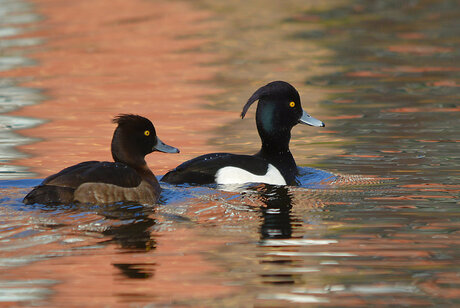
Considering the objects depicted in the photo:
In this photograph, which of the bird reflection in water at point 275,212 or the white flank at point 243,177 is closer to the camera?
the bird reflection in water at point 275,212

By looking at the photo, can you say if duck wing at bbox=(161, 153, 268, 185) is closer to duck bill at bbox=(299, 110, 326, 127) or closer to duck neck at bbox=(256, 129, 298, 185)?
duck neck at bbox=(256, 129, 298, 185)

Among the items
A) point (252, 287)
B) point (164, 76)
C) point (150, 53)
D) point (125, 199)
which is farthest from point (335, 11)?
point (252, 287)

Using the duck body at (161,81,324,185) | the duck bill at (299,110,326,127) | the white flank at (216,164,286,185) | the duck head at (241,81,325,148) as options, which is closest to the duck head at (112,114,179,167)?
the duck body at (161,81,324,185)

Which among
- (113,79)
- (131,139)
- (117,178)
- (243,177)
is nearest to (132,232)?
(117,178)

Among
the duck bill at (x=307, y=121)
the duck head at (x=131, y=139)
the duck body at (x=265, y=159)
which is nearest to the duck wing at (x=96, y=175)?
the duck head at (x=131, y=139)

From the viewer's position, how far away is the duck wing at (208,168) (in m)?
8.52

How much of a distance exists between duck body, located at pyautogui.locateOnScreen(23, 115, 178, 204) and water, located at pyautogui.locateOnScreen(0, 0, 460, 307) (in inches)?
5.0

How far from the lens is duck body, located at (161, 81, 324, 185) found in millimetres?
8531

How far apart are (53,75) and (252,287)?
474 inches

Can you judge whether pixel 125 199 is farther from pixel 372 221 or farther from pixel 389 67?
pixel 389 67

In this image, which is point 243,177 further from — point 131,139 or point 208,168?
point 131,139

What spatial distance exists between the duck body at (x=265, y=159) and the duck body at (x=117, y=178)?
14.1 inches

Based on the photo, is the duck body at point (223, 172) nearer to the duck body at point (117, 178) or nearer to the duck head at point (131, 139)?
the duck body at point (117, 178)

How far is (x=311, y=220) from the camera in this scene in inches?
281
